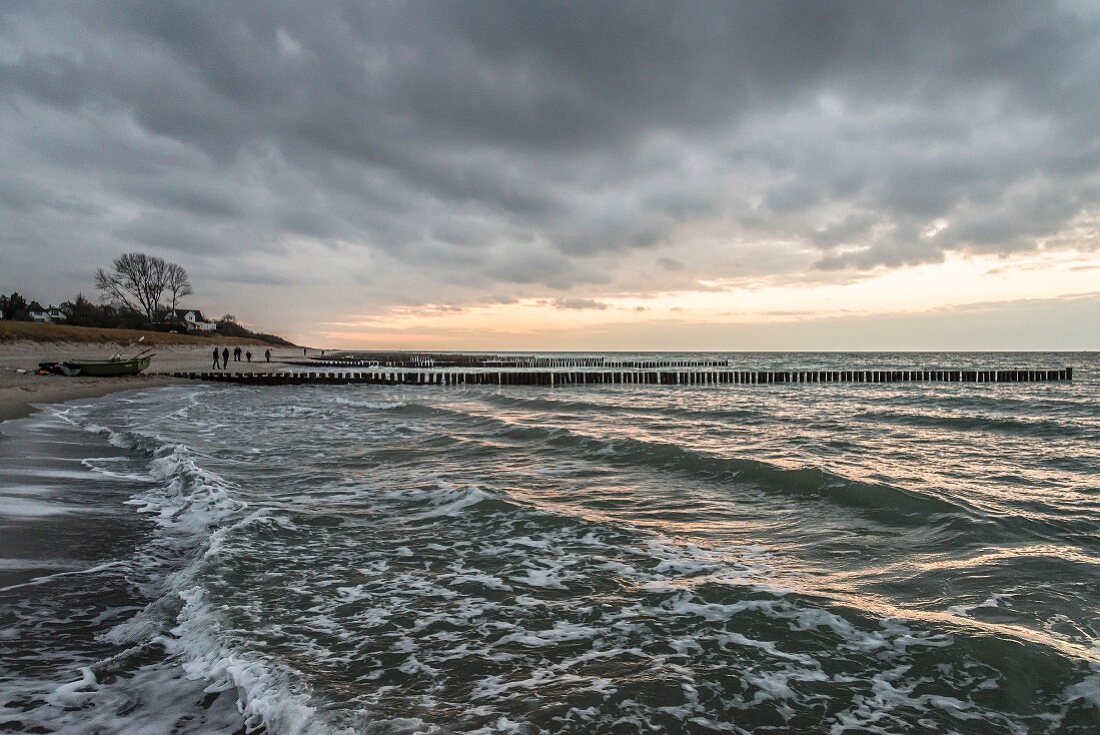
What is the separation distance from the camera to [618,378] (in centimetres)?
4916

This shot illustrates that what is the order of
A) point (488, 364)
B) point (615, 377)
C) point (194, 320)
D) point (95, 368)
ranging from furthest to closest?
1. point (194, 320)
2. point (488, 364)
3. point (615, 377)
4. point (95, 368)

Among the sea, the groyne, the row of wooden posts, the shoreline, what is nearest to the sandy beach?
the shoreline

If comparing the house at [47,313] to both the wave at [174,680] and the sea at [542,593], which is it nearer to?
the sea at [542,593]

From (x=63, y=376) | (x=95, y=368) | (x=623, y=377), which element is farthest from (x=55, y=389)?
(x=623, y=377)

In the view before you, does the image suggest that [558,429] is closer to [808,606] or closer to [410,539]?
[410,539]

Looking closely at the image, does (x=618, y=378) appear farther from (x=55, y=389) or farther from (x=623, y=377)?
(x=55, y=389)

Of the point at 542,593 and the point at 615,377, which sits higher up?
the point at 615,377

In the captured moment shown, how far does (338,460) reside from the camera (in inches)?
520

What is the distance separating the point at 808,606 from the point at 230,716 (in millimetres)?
4706

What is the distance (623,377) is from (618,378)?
1.25 meters

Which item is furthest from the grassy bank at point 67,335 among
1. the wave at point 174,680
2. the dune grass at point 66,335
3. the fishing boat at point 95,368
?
the wave at point 174,680

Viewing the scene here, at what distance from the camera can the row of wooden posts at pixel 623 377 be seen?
134 ft

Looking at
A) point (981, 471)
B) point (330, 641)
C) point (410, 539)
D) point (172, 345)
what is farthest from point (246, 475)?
point (172, 345)

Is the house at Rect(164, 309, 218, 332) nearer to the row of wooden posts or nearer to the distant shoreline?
the distant shoreline
